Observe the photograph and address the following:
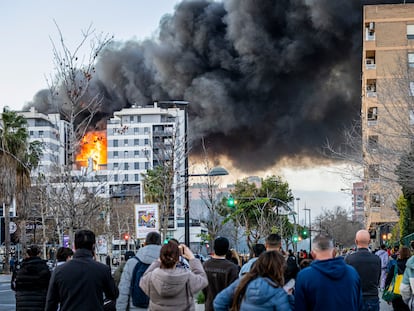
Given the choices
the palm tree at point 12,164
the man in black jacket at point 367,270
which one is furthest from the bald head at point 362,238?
the palm tree at point 12,164

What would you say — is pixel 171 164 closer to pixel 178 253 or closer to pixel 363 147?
pixel 363 147

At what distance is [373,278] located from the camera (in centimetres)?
988

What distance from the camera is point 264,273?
621cm

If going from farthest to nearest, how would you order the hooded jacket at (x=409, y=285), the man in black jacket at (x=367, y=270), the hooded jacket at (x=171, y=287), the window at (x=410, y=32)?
1. the window at (x=410, y=32)
2. the man in black jacket at (x=367, y=270)
3. the hooded jacket at (x=409, y=285)
4. the hooded jacket at (x=171, y=287)

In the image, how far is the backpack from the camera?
28.7ft

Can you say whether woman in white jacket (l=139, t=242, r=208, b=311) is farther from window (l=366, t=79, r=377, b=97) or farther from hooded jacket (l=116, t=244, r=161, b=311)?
window (l=366, t=79, r=377, b=97)

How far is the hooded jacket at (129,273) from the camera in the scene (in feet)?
28.5

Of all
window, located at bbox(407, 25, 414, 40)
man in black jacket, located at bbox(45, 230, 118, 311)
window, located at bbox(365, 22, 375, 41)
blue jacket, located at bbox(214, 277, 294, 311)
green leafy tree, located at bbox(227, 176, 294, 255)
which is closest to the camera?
blue jacket, located at bbox(214, 277, 294, 311)

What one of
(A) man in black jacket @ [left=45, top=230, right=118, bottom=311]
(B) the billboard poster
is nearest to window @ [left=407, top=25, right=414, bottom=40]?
(B) the billboard poster

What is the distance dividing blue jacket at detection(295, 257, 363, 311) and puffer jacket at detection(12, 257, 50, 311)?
14.4ft

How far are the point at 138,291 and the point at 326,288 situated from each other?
302 centimetres

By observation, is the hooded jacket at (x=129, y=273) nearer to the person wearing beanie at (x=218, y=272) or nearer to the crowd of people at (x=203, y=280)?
the crowd of people at (x=203, y=280)

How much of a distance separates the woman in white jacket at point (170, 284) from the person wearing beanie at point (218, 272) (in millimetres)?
872

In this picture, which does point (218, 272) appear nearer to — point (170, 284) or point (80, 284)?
point (170, 284)
